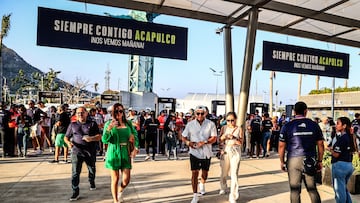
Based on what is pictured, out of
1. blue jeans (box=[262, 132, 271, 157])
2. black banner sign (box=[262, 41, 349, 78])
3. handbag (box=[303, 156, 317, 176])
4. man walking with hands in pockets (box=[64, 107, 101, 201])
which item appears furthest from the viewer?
blue jeans (box=[262, 132, 271, 157])

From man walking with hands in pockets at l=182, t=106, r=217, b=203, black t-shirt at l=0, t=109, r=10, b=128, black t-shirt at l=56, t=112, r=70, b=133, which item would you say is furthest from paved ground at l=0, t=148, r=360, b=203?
black t-shirt at l=0, t=109, r=10, b=128

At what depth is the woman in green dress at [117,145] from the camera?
5250 millimetres

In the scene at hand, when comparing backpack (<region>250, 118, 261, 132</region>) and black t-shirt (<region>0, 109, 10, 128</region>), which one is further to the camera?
backpack (<region>250, 118, 261, 132</region>)

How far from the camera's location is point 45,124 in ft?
40.3

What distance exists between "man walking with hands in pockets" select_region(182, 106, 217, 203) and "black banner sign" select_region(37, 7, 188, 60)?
324 cm

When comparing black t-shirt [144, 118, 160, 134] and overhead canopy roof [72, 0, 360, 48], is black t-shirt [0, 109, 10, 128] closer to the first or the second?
black t-shirt [144, 118, 160, 134]

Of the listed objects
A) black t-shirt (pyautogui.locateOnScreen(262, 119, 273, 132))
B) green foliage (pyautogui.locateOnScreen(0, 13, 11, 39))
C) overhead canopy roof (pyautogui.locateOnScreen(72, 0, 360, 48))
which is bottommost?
black t-shirt (pyautogui.locateOnScreen(262, 119, 273, 132))

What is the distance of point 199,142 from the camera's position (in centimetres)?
579

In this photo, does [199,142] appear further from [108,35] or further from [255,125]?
[255,125]

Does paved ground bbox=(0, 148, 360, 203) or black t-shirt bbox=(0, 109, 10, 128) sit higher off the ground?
black t-shirt bbox=(0, 109, 10, 128)

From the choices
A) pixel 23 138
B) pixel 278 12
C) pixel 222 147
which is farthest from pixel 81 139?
pixel 278 12

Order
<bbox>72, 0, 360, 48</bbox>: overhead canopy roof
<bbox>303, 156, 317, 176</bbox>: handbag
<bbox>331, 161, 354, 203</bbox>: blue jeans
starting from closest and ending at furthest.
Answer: <bbox>303, 156, 317, 176</bbox>: handbag → <bbox>331, 161, 354, 203</bbox>: blue jeans → <bbox>72, 0, 360, 48</bbox>: overhead canopy roof

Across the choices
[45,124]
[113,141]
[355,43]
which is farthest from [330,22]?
[45,124]

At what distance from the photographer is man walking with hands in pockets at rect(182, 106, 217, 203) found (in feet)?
18.9
